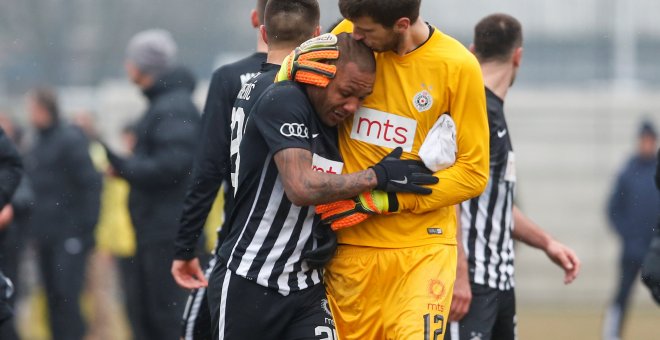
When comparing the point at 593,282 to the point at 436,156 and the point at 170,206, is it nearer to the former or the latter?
the point at 170,206

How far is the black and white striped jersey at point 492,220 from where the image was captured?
6059 millimetres

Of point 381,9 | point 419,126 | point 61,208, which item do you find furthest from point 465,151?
point 61,208

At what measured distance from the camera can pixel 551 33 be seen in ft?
54.0

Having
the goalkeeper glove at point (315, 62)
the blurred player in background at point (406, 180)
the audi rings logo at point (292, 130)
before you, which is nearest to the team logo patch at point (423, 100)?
the blurred player in background at point (406, 180)

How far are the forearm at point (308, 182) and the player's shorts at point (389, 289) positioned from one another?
1.21 ft

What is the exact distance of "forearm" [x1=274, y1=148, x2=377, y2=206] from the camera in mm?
4781

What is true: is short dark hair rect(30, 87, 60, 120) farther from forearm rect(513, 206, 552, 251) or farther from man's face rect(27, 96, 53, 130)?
forearm rect(513, 206, 552, 251)

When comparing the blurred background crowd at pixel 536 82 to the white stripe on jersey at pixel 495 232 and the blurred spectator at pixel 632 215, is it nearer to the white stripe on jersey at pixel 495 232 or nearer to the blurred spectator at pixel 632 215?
the blurred spectator at pixel 632 215

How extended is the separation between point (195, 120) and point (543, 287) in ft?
31.0

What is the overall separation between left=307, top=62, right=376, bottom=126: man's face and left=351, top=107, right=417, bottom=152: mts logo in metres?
0.12

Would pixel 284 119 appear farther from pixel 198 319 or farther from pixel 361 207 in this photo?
pixel 198 319

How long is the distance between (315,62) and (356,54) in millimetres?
182

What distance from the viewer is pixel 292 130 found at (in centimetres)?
482

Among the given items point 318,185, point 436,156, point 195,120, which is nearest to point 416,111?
point 436,156
